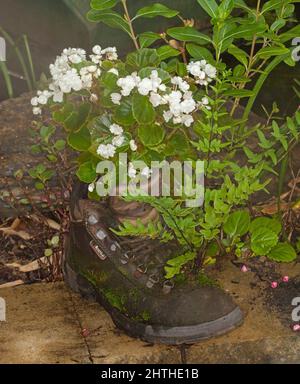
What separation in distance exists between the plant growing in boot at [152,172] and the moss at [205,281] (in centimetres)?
2

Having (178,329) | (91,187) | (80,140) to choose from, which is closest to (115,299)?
(178,329)

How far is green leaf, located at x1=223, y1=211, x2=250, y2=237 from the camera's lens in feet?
6.68

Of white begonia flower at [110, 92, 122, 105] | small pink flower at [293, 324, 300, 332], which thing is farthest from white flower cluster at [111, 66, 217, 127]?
small pink flower at [293, 324, 300, 332]

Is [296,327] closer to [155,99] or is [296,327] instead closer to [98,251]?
[98,251]

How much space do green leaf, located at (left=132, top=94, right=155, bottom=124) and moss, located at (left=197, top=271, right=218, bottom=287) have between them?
18.2 inches

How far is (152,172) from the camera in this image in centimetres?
201

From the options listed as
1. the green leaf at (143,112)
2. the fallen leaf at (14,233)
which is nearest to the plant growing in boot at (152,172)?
the green leaf at (143,112)

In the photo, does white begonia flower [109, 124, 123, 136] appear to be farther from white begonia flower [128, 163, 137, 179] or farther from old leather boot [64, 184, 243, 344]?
old leather boot [64, 184, 243, 344]

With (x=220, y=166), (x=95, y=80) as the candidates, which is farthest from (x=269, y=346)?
(x=95, y=80)

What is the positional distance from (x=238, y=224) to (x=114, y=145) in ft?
1.25
